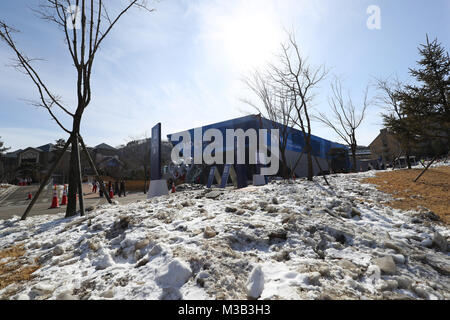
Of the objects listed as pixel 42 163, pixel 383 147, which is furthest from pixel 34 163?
pixel 383 147

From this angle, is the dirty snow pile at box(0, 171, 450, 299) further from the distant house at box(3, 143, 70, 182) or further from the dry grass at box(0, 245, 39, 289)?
the distant house at box(3, 143, 70, 182)

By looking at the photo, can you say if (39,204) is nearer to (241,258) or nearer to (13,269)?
(13,269)

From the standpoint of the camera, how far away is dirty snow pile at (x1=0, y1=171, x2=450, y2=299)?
188 cm

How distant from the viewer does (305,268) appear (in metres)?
2.15

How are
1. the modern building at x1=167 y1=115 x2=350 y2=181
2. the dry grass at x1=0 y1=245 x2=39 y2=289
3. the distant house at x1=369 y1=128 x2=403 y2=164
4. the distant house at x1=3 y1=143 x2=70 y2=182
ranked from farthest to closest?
the distant house at x1=369 y1=128 x2=403 y2=164 → the distant house at x1=3 y1=143 x2=70 y2=182 → the modern building at x1=167 y1=115 x2=350 y2=181 → the dry grass at x1=0 y1=245 x2=39 y2=289

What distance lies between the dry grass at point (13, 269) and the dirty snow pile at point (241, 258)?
0.11 metres

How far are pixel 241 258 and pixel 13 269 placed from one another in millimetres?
3164

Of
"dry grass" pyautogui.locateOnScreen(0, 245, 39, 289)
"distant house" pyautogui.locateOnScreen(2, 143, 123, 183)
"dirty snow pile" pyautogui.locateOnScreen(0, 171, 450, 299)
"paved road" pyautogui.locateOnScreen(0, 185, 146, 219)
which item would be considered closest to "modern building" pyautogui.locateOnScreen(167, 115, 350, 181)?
"paved road" pyautogui.locateOnScreen(0, 185, 146, 219)

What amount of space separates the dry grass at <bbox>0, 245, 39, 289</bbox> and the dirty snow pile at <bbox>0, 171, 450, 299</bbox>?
0.11m

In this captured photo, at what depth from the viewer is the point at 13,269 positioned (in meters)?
2.77

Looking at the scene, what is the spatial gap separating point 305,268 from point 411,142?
47.2 ft

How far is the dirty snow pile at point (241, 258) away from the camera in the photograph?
1885 millimetres

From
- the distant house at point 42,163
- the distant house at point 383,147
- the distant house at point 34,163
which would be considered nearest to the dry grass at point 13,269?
the distant house at point 42,163

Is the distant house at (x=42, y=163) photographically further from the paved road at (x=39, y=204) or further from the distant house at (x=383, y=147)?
the distant house at (x=383, y=147)
